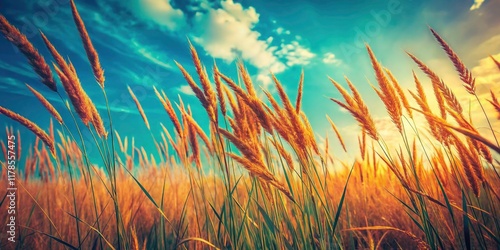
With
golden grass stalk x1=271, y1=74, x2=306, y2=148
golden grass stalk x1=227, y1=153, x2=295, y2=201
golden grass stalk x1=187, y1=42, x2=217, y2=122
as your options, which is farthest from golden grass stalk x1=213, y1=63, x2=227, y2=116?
golden grass stalk x1=227, y1=153, x2=295, y2=201

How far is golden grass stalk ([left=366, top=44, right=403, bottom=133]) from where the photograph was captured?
1217 millimetres

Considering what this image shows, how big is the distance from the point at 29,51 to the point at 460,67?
74.2 inches

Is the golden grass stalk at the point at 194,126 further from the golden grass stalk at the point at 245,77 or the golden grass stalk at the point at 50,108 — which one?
the golden grass stalk at the point at 50,108

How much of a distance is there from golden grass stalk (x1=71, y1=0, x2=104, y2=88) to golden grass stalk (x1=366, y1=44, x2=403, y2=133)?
4.27 feet

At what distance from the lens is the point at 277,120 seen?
1.17 metres

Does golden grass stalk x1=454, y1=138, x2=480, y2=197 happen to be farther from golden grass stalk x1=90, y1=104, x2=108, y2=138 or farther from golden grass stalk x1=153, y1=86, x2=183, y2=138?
golden grass stalk x1=90, y1=104, x2=108, y2=138

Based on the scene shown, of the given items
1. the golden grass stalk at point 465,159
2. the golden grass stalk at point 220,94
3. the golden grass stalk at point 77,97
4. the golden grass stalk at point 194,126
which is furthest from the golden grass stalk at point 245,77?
the golden grass stalk at point 465,159

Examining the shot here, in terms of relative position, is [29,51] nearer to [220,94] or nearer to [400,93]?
[220,94]

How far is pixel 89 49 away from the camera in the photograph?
1270 mm

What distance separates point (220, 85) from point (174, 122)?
453 millimetres

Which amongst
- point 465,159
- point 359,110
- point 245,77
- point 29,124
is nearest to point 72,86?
point 29,124

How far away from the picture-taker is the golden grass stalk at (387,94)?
3.99 ft

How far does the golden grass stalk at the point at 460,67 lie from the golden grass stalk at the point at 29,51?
1.72 metres

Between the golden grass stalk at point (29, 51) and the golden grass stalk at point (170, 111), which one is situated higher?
the golden grass stalk at point (29, 51)
